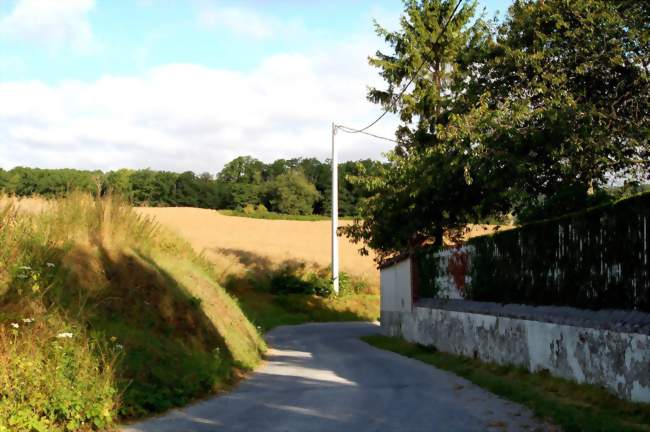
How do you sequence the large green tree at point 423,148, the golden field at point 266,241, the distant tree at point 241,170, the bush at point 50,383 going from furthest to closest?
the distant tree at point 241,170, the golden field at point 266,241, the large green tree at point 423,148, the bush at point 50,383

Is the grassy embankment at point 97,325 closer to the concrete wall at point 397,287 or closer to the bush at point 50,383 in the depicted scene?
the bush at point 50,383

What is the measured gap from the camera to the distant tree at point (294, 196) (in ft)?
384

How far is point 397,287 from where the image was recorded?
29.3m

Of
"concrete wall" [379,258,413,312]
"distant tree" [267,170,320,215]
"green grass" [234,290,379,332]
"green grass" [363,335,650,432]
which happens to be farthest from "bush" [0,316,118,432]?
"distant tree" [267,170,320,215]

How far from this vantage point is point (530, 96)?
22.8m

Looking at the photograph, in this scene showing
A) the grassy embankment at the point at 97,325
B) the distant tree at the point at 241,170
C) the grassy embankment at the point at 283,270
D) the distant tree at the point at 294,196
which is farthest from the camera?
the distant tree at the point at 241,170

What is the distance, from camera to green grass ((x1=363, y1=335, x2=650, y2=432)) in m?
9.00

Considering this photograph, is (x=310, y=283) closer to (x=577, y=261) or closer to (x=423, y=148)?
(x=423, y=148)

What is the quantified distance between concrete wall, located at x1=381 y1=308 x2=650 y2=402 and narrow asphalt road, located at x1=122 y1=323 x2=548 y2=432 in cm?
138

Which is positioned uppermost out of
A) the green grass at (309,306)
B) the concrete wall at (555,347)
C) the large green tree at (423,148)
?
the large green tree at (423,148)

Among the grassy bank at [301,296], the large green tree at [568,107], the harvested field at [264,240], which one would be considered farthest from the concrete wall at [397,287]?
the harvested field at [264,240]

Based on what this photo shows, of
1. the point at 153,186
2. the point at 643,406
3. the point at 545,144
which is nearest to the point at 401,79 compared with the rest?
the point at 545,144

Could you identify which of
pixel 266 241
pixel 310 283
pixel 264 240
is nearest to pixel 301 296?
pixel 310 283

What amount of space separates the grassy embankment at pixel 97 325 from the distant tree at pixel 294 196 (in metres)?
97.7
